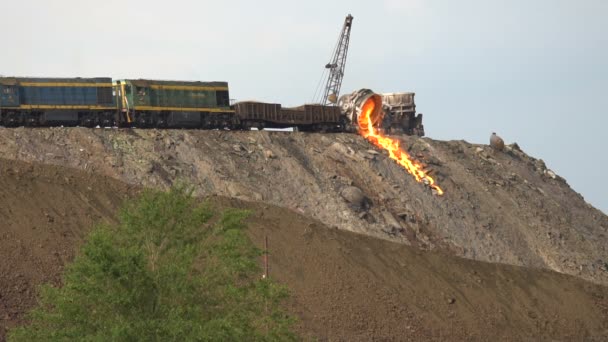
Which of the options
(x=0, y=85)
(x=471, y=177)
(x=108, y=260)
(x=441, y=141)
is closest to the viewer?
(x=108, y=260)

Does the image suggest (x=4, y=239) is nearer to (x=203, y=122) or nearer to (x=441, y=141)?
(x=203, y=122)

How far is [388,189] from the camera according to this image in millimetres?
62812

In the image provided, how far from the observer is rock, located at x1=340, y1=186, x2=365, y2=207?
2344 inches

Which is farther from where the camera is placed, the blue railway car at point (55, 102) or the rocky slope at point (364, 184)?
the blue railway car at point (55, 102)

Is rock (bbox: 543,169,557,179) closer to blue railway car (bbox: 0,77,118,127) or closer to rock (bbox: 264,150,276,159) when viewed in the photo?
rock (bbox: 264,150,276,159)

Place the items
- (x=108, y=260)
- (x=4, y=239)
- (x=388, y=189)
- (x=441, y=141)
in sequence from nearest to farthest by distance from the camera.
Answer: (x=108, y=260) < (x=4, y=239) < (x=388, y=189) < (x=441, y=141)

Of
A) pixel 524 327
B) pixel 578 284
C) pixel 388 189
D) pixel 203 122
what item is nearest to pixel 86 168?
pixel 203 122

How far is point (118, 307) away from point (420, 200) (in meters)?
34.5

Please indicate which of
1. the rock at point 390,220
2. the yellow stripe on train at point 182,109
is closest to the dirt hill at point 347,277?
the rock at point 390,220

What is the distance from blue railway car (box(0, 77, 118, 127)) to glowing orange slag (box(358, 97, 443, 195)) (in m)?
16.8

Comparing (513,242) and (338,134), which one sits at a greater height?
(338,134)

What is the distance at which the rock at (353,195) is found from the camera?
195 ft

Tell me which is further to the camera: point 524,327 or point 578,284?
point 578,284

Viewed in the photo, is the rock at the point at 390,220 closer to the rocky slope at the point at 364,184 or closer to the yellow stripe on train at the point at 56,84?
the rocky slope at the point at 364,184
